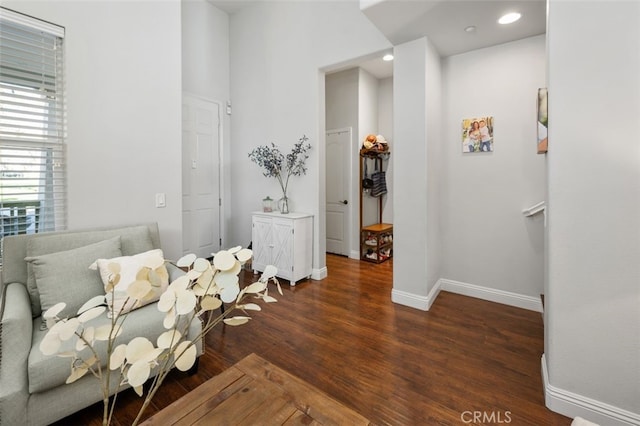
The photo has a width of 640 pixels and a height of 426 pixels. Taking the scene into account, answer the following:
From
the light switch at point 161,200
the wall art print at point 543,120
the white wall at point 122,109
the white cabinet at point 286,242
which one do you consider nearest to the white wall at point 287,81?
the white cabinet at point 286,242

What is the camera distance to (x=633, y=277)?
1.51 m

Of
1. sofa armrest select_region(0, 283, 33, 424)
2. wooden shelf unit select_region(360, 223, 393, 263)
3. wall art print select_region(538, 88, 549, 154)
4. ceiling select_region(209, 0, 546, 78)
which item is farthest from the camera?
wooden shelf unit select_region(360, 223, 393, 263)

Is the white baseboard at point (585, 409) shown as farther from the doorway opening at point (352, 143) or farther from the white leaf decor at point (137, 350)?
the doorway opening at point (352, 143)

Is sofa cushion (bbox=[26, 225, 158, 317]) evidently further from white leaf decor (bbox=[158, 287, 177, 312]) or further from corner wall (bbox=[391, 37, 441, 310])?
corner wall (bbox=[391, 37, 441, 310])

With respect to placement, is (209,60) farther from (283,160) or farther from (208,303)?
(208,303)

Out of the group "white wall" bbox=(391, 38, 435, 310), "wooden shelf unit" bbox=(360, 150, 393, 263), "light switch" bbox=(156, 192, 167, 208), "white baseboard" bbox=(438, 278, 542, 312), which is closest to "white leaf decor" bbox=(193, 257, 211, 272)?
"light switch" bbox=(156, 192, 167, 208)

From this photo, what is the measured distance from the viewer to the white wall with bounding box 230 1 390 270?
11.7ft

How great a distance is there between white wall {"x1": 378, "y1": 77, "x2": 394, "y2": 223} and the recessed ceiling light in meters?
2.74

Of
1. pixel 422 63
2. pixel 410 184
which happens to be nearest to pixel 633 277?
pixel 410 184

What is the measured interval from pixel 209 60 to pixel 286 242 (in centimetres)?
292

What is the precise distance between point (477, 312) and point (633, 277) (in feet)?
5.11

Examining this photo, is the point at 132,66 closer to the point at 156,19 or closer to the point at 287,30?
the point at 156,19

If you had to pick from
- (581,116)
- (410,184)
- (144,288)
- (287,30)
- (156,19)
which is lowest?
(144,288)

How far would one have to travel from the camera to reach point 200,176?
4.33m
